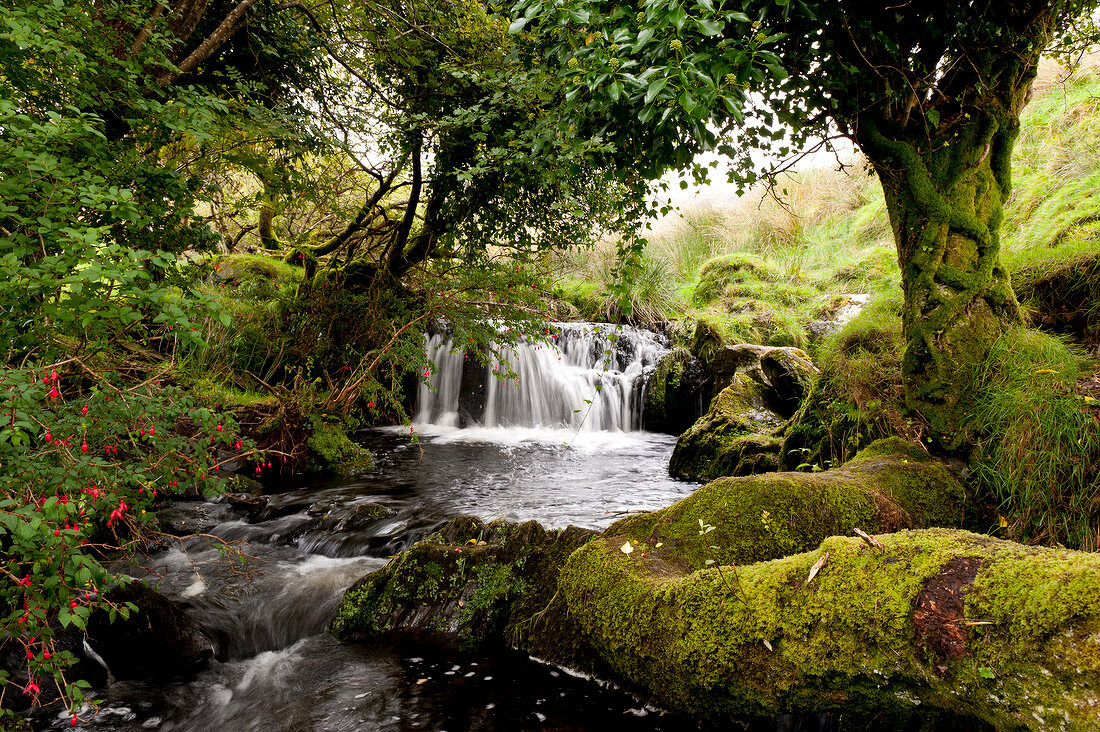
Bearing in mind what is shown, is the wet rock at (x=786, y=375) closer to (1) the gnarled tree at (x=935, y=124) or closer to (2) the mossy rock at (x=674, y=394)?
(2) the mossy rock at (x=674, y=394)

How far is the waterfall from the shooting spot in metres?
10.7

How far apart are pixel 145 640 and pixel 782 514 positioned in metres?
3.84

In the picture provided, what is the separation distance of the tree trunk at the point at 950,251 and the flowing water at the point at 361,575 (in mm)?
2253

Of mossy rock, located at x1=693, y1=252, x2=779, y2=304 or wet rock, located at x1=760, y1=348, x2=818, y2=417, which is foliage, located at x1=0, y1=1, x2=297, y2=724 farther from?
mossy rock, located at x1=693, y1=252, x2=779, y2=304

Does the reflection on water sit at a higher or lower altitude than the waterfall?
lower

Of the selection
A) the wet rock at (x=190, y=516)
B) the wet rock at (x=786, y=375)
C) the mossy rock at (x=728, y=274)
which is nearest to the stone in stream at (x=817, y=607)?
the wet rock at (x=190, y=516)

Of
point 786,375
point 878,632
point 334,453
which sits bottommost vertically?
point 334,453

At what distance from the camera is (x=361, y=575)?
174 inches

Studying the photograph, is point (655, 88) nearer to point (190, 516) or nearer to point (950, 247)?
point (950, 247)

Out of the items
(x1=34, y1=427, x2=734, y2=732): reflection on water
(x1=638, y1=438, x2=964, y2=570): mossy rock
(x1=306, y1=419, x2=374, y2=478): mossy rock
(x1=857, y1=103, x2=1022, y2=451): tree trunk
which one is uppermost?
(x1=857, y1=103, x2=1022, y2=451): tree trunk

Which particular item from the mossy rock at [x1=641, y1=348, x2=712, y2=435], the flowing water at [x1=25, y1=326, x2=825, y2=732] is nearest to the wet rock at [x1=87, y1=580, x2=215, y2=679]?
the flowing water at [x1=25, y1=326, x2=825, y2=732]

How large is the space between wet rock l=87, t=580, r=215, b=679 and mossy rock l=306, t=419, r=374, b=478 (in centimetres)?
361

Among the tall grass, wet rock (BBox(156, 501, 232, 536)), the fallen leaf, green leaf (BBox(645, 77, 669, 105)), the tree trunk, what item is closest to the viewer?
the fallen leaf

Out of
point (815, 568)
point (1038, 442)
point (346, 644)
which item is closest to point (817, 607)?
point (815, 568)
